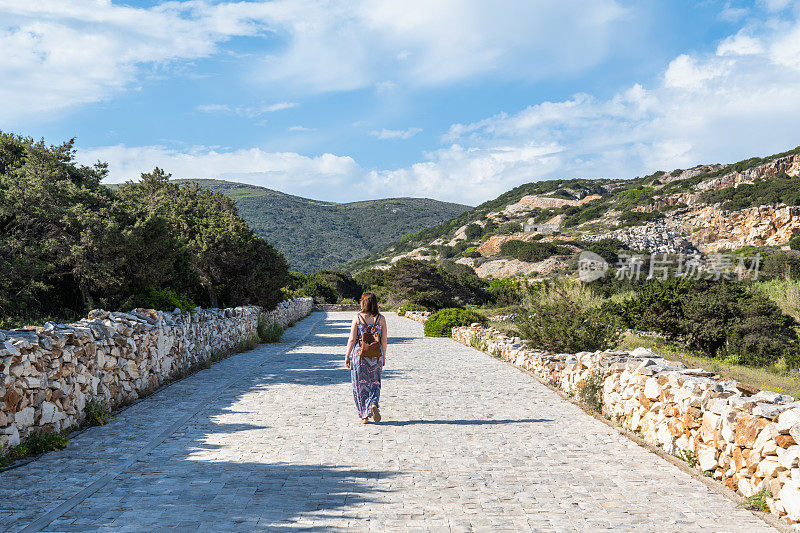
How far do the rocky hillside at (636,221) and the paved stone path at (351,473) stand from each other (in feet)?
Answer: 128

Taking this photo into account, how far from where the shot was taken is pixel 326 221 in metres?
111

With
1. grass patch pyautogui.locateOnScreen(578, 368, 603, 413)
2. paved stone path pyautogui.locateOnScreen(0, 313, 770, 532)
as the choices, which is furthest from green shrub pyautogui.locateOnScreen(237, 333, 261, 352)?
grass patch pyautogui.locateOnScreen(578, 368, 603, 413)

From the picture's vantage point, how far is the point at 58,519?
3.97m

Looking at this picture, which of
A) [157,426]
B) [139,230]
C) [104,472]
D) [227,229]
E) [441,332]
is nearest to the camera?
[104,472]

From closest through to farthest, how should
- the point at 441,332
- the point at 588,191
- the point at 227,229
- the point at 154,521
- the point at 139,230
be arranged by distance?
the point at 154,521
the point at 139,230
the point at 227,229
the point at 441,332
the point at 588,191

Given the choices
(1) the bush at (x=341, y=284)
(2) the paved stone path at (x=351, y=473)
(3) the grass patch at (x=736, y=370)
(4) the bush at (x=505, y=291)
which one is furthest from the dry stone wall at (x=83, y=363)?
(1) the bush at (x=341, y=284)

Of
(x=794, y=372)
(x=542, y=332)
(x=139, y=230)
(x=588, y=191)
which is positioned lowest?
(x=794, y=372)

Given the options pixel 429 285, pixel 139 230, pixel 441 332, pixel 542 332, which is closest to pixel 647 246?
pixel 429 285

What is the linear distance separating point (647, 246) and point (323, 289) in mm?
30596

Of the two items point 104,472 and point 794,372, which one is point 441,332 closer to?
point 794,372

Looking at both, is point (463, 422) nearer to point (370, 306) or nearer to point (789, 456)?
point (370, 306)

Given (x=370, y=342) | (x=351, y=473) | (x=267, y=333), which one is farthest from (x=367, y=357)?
(x=267, y=333)

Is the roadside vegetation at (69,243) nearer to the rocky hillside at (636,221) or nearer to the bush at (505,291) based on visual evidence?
the bush at (505,291)

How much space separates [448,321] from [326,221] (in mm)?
90422
